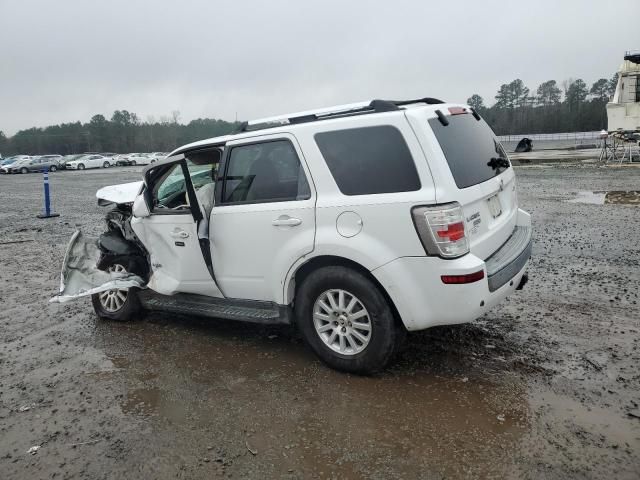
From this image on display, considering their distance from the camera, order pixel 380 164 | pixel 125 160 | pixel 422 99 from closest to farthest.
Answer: pixel 380 164
pixel 422 99
pixel 125 160

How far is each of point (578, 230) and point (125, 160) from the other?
2227 inches

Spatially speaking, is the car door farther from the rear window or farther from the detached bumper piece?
the detached bumper piece

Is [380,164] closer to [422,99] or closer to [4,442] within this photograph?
[422,99]

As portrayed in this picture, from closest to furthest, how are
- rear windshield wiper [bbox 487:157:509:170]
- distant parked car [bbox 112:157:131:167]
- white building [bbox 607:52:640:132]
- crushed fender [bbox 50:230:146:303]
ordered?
rear windshield wiper [bbox 487:157:509:170] → crushed fender [bbox 50:230:146:303] → white building [bbox 607:52:640:132] → distant parked car [bbox 112:157:131:167]

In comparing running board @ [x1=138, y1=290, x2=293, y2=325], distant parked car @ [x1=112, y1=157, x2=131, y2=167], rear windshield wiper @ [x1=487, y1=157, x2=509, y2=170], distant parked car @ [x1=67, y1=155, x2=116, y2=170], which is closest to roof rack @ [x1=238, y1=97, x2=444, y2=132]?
rear windshield wiper @ [x1=487, y1=157, x2=509, y2=170]

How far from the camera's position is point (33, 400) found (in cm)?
390

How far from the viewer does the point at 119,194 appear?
582 centimetres

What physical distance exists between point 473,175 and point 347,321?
1.46 m

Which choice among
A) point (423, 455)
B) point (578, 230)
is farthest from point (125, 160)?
Result: point (423, 455)

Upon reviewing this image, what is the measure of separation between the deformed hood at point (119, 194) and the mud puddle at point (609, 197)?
10.2m

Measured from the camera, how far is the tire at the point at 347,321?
12.0ft

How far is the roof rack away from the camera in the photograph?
12.6 feet

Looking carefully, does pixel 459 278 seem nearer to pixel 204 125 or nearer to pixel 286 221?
pixel 286 221

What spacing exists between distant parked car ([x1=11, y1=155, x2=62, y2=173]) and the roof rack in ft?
163
